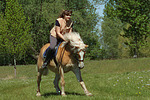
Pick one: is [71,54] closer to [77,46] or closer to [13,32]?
[77,46]

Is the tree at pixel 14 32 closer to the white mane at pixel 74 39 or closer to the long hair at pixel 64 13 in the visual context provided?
the long hair at pixel 64 13

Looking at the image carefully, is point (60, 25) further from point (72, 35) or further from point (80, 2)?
point (80, 2)

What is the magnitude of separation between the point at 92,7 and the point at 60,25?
3317 centimetres

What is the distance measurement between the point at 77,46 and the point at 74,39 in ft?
1.19

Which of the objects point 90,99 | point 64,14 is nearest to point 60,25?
point 64,14

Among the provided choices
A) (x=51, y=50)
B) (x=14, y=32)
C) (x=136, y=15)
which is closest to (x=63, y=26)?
(x=51, y=50)

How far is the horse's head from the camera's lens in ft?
27.7

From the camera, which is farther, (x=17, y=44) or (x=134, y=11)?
(x=134, y=11)

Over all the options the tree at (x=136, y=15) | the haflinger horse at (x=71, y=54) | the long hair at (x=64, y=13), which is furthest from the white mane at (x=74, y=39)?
the tree at (x=136, y=15)

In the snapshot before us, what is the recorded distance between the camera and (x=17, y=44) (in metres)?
24.9

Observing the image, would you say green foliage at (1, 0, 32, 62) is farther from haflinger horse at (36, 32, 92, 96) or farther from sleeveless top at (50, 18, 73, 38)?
haflinger horse at (36, 32, 92, 96)

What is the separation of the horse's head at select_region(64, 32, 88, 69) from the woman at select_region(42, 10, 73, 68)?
409 millimetres

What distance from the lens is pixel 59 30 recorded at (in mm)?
9164

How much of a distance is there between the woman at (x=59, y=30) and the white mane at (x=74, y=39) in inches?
10.9
